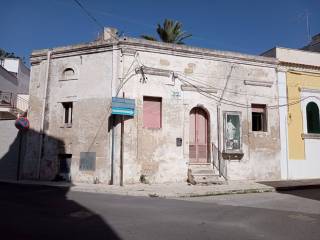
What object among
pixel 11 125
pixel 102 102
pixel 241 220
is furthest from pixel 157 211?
pixel 11 125

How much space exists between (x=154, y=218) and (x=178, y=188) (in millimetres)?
5695

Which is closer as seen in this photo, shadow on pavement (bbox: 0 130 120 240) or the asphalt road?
shadow on pavement (bbox: 0 130 120 240)

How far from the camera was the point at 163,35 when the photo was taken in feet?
81.3

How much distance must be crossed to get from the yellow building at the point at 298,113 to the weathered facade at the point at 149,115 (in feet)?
2.20

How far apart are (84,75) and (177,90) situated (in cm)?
453

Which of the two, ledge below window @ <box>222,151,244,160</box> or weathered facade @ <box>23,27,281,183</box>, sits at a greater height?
weathered facade @ <box>23,27,281,183</box>

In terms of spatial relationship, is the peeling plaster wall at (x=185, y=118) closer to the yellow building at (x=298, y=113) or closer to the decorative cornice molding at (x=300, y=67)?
the yellow building at (x=298, y=113)

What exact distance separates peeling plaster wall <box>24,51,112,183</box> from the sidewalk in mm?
984

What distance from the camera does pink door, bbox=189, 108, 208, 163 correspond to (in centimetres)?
1557

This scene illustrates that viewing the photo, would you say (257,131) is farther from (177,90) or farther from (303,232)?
(303,232)

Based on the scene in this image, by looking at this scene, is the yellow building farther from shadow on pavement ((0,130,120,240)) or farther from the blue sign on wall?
shadow on pavement ((0,130,120,240))

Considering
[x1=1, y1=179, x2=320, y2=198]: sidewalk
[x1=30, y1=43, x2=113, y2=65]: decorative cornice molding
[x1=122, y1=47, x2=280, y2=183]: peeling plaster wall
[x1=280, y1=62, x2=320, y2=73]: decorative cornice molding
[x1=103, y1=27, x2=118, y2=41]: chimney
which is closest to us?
[x1=1, y1=179, x2=320, y2=198]: sidewalk

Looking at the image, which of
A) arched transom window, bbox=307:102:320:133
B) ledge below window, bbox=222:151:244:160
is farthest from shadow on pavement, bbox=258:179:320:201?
arched transom window, bbox=307:102:320:133

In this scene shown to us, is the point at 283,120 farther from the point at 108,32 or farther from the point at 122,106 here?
the point at 108,32
